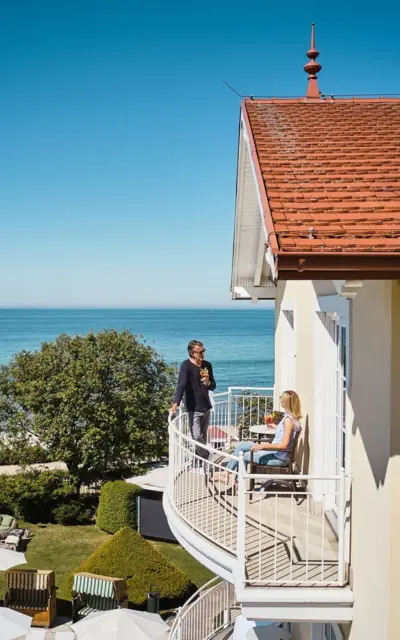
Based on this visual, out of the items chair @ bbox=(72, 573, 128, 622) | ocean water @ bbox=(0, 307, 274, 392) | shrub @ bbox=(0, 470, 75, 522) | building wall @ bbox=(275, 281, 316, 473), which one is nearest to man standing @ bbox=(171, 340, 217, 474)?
building wall @ bbox=(275, 281, 316, 473)

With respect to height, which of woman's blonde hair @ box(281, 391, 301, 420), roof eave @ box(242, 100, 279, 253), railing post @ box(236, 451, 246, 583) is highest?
roof eave @ box(242, 100, 279, 253)

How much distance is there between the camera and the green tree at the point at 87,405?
27.9m

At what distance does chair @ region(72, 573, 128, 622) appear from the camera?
50.0 feet

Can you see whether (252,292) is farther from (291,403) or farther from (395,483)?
(395,483)

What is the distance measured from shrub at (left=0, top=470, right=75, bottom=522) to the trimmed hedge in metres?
8.72

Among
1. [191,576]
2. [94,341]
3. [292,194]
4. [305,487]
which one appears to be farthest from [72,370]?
[292,194]

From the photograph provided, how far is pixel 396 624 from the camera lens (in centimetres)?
441

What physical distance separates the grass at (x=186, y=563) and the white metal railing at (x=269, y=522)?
11044mm

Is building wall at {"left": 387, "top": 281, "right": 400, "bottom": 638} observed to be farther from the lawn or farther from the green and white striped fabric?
the lawn

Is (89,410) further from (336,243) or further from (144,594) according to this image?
(336,243)

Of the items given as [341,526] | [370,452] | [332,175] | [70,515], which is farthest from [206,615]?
[70,515]

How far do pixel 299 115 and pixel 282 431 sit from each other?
12.3 ft

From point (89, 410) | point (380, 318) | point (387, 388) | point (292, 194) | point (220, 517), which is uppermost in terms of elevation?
point (292, 194)

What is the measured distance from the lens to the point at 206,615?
39.6ft
